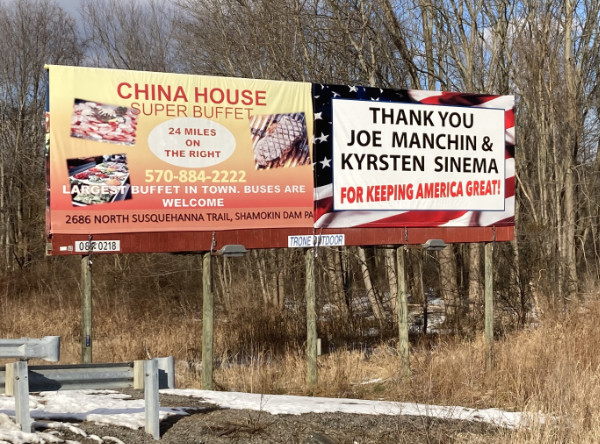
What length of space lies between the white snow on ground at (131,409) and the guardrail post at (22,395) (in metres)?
0.07

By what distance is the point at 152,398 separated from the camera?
598cm

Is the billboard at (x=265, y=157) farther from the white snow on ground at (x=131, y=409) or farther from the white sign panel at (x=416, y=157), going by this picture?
the white snow on ground at (x=131, y=409)

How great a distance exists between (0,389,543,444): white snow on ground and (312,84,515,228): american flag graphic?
13.4 ft

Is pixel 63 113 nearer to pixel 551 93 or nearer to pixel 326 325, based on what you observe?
pixel 326 325

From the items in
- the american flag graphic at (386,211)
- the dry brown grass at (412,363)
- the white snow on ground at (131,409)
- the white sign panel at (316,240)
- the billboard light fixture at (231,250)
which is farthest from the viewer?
the american flag graphic at (386,211)

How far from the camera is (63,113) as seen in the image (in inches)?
414

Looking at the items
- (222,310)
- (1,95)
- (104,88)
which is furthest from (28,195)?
(104,88)

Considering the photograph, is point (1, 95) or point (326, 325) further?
point (1, 95)

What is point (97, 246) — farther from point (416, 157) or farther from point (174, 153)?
point (416, 157)

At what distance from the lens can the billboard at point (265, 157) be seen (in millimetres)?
10641

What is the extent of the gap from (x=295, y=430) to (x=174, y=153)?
17.7 ft

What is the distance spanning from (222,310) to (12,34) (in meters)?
25.2

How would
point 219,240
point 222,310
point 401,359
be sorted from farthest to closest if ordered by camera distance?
point 222,310, point 401,359, point 219,240

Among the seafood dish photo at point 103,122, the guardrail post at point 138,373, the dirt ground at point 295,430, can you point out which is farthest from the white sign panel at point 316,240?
the guardrail post at point 138,373
